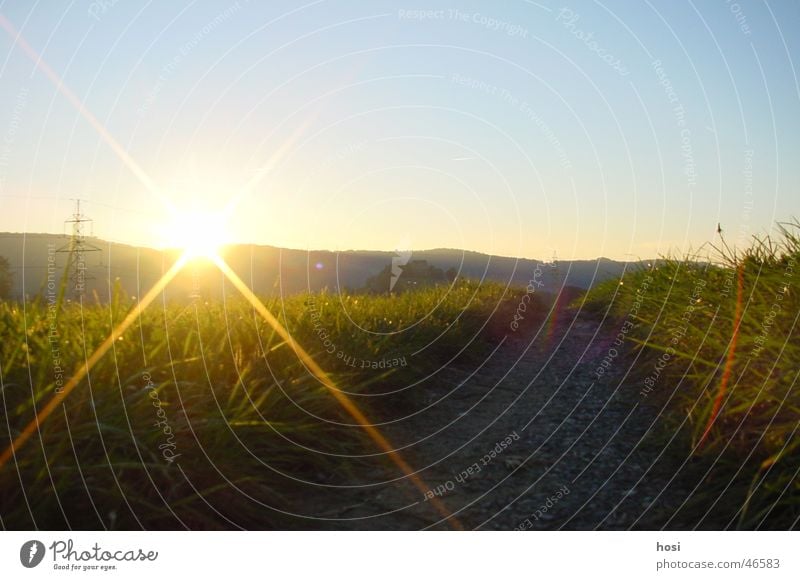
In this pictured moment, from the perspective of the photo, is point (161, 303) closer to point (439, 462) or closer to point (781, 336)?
point (439, 462)

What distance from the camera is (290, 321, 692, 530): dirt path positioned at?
4160 millimetres

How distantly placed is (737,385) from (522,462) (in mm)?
1694

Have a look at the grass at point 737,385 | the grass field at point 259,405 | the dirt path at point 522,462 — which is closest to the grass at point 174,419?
the grass field at point 259,405

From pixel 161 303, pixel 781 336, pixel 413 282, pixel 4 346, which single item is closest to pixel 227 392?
pixel 4 346

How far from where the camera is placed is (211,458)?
412 cm

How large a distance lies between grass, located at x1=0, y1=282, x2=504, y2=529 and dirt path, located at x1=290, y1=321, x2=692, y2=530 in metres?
0.44

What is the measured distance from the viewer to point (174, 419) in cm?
414

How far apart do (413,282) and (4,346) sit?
8.88 metres

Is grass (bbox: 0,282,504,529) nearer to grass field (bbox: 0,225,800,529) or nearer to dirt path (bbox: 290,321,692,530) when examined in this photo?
grass field (bbox: 0,225,800,529)

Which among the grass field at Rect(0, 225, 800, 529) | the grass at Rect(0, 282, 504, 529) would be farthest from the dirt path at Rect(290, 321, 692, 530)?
the grass at Rect(0, 282, 504, 529)

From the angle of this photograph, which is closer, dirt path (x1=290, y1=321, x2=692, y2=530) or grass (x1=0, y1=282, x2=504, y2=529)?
grass (x1=0, y1=282, x2=504, y2=529)

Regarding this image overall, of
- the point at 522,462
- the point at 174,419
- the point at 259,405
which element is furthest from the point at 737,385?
the point at 174,419

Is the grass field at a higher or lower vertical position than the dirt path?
higher

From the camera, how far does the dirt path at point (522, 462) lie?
164 inches
